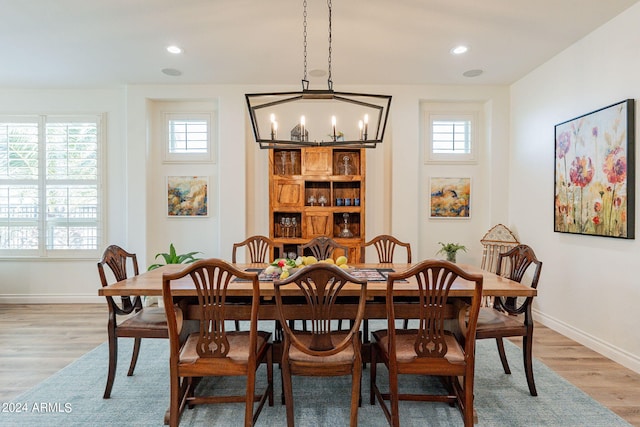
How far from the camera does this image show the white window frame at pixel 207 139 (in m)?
4.86

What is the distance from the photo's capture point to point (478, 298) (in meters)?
1.89

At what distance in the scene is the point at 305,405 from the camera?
7.45 feet

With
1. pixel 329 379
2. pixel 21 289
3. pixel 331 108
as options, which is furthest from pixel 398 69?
pixel 21 289

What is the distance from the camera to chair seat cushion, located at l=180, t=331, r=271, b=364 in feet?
6.36

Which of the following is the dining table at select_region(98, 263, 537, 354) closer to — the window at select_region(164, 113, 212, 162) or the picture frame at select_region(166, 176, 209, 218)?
the picture frame at select_region(166, 176, 209, 218)

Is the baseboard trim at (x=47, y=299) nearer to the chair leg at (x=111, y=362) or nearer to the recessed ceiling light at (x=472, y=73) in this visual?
the chair leg at (x=111, y=362)

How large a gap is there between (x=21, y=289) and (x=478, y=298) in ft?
19.2

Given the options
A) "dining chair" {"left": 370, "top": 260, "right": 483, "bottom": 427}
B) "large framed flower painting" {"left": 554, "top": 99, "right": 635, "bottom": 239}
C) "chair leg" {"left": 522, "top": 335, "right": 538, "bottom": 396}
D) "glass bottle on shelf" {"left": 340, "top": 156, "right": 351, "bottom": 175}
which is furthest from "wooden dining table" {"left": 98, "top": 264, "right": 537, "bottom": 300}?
"glass bottle on shelf" {"left": 340, "top": 156, "right": 351, "bottom": 175}

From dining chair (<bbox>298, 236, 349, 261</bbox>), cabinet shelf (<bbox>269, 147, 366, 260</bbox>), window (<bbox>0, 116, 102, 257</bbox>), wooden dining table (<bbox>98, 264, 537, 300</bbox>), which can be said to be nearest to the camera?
wooden dining table (<bbox>98, 264, 537, 300</bbox>)

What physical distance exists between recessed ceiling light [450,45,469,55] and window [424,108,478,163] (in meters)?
1.24

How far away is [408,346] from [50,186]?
522cm

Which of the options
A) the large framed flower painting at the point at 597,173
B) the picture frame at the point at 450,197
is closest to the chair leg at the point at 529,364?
the large framed flower painting at the point at 597,173

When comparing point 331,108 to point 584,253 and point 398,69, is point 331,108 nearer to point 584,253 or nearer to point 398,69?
point 398,69

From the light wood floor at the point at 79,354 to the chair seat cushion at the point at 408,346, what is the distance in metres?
1.19
